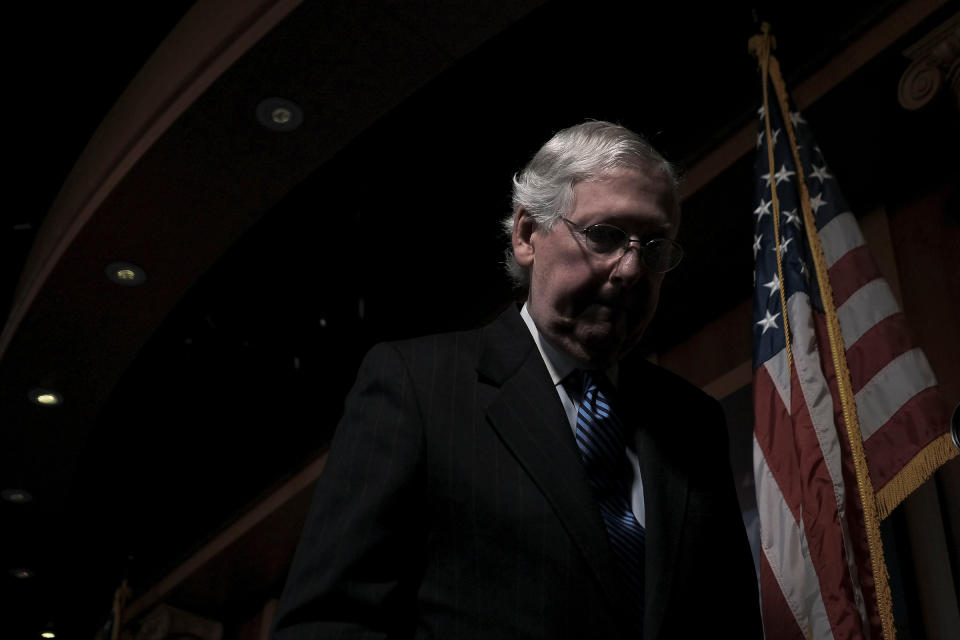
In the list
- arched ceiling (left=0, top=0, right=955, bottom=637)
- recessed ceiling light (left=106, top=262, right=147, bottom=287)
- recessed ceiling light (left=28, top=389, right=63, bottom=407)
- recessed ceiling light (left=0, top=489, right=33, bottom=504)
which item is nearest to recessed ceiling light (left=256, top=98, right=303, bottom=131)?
arched ceiling (left=0, top=0, right=955, bottom=637)

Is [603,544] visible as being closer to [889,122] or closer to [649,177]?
[649,177]

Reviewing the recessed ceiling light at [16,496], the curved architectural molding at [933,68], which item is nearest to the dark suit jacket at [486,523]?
the curved architectural molding at [933,68]

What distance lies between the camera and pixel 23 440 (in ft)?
24.2

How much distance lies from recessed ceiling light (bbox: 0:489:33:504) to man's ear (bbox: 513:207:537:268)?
6812mm

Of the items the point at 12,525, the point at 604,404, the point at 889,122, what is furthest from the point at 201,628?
the point at 604,404

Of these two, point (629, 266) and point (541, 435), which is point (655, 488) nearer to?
point (541, 435)

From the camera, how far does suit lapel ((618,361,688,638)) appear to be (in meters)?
1.62

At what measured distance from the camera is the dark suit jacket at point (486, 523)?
155 centimetres

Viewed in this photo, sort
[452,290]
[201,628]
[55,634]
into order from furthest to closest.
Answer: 1. [55,634]
2. [201,628]
3. [452,290]

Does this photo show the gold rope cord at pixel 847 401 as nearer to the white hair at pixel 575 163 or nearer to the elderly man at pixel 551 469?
the elderly man at pixel 551 469

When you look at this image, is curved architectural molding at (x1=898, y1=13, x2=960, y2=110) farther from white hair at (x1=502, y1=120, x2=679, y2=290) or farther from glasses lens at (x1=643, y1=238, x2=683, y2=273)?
glasses lens at (x1=643, y1=238, x2=683, y2=273)

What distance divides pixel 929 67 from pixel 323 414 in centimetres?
445

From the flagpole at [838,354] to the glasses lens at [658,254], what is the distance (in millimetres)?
1635

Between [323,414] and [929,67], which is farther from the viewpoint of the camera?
[323,414]
